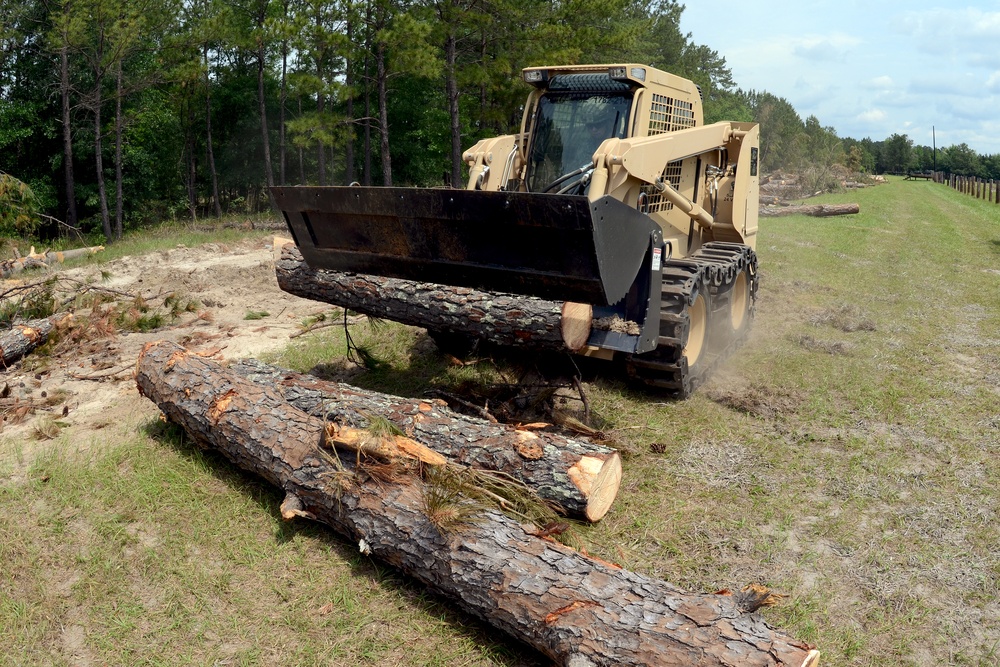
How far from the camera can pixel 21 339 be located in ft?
29.0

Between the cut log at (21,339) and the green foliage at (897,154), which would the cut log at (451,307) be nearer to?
the cut log at (21,339)

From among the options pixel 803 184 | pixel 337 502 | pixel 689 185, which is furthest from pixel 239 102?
pixel 337 502

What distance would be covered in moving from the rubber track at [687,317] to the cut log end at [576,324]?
0.85 meters

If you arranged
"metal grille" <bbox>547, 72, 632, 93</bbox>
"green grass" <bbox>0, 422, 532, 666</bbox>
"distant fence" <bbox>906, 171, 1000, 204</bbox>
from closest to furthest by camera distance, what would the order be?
1. "green grass" <bbox>0, 422, 532, 666</bbox>
2. "metal grille" <bbox>547, 72, 632, 93</bbox>
3. "distant fence" <bbox>906, 171, 1000, 204</bbox>

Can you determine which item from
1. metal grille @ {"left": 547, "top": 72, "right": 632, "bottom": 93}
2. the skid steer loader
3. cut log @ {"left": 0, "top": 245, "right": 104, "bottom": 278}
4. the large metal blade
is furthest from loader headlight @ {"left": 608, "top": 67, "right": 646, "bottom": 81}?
cut log @ {"left": 0, "top": 245, "right": 104, "bottom": 278}

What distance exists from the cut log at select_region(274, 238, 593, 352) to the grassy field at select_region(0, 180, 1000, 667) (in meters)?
0.90

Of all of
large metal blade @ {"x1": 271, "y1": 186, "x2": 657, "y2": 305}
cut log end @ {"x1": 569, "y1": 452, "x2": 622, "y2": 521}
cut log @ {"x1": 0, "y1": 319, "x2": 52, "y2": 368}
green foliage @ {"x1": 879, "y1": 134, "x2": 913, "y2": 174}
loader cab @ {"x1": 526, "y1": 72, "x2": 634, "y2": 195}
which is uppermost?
green foliage @ {"x1": 879, "y1": 134, "x2": 913, "y2": 174}

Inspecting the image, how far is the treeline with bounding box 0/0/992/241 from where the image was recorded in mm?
20797

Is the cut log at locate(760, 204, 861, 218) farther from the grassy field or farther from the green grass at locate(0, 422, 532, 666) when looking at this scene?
the green grass at locate(0, 422, 532, 666)

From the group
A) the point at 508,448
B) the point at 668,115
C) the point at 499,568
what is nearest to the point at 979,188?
the point at 668,115

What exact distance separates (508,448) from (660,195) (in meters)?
3.64

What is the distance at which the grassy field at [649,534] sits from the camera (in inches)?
161

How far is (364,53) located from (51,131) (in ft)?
42.4

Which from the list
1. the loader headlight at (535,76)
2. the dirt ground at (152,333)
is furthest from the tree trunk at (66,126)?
the loader headlight at (535,76)
